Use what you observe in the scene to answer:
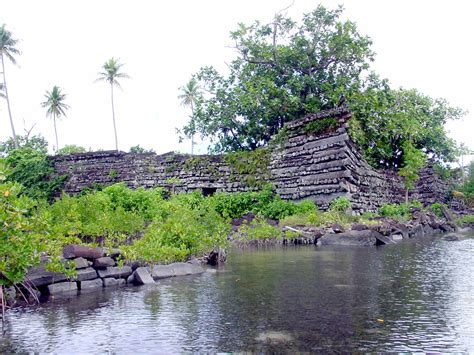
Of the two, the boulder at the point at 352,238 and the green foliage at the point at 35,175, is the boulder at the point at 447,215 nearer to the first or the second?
the boulder at the point at 352,238

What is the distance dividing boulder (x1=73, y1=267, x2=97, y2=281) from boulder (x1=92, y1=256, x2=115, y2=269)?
0.43 ft

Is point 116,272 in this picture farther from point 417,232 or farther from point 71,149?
point 71,149

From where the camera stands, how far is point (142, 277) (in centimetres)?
868

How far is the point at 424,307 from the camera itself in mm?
6426

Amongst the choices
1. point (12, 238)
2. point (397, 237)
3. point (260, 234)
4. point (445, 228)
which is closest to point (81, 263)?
point (12, 238)

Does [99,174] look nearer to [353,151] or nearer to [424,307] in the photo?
[353,151]

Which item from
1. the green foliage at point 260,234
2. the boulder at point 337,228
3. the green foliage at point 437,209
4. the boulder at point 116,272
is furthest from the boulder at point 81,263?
the green foliage at point 437,209

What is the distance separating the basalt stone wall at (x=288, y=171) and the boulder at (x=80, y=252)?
41.9ft

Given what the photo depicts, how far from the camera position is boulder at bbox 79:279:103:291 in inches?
323

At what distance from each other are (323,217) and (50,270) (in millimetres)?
12408

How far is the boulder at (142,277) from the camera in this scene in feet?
28.3

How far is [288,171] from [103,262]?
14106 mm

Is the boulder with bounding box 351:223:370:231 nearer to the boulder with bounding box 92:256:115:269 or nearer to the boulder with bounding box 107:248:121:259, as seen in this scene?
the boulder with bounding box 107:248:121:259

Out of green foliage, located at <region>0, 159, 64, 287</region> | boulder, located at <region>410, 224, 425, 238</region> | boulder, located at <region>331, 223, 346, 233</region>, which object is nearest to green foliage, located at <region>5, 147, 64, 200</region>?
boulder, located at <region>331, 223, 346, 233</region>
